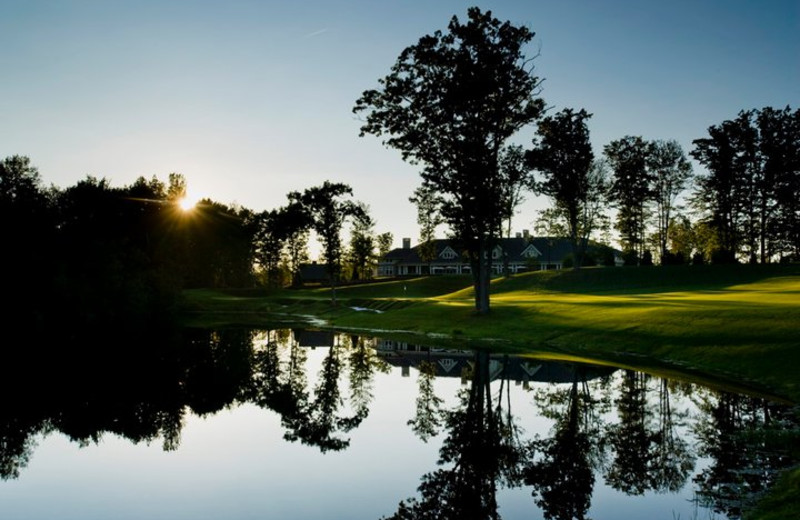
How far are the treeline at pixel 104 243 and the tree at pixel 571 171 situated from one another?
28.8 metres

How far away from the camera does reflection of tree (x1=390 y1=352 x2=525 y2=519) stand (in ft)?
40.0

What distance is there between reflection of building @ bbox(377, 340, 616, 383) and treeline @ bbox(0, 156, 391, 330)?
110 feet

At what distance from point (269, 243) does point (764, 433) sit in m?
140

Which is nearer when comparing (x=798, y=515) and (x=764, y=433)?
(x=798, y=515)

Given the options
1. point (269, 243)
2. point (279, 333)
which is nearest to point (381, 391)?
point (279, 333)

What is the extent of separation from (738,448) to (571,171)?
6433 cm

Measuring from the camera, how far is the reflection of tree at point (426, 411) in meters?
18.8

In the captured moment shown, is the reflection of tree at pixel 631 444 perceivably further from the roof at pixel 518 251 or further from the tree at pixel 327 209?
the roof at pixel 518 251

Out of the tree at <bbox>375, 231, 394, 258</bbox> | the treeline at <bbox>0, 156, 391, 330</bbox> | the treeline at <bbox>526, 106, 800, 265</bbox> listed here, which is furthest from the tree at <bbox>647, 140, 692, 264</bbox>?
the tree at <bbox>375, 231, 394, 258</bbox>

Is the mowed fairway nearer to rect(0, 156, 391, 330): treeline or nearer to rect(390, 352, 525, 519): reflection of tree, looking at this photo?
rect(390, 352, 525, 519): reflection of tree

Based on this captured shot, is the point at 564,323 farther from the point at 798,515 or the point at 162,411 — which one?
the point at 798,515

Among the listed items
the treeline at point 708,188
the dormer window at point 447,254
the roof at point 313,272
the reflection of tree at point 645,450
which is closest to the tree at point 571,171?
the treeline at point 708,188

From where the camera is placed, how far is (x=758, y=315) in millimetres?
32594

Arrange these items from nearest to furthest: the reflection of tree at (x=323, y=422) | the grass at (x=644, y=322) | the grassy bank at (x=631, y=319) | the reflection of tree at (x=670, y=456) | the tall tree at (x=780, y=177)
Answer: the reflection of tree at (x=670, y=456) → the reflection of tree at (x=323, y=422) → the grass at (x=644, y=322) → the grassy bank at (x=631, y=319) → the tall tree at (x=780, y=177)
